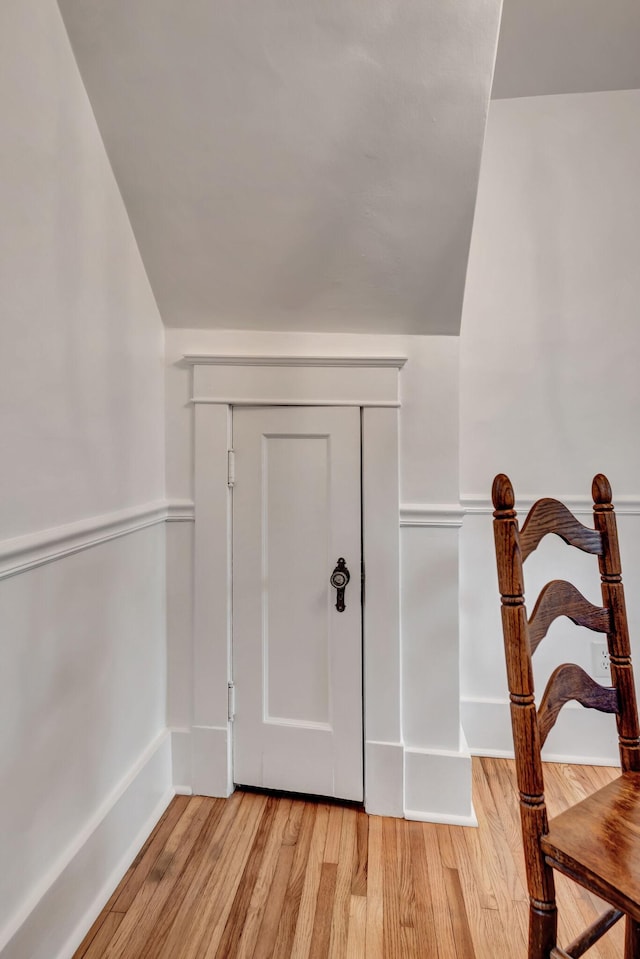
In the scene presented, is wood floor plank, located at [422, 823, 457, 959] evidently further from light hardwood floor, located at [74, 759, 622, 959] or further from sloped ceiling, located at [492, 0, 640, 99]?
sloped ceiling, located at [492, 0, 640, 99]

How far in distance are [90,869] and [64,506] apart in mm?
926

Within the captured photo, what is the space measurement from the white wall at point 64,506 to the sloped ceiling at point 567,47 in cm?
153

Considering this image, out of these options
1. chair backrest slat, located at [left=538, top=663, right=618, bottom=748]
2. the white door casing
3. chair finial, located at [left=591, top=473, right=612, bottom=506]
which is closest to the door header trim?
the white door casing

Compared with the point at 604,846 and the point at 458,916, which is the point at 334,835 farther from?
the point at 604,846

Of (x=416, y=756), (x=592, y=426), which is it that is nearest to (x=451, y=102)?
(x=592, y=426)

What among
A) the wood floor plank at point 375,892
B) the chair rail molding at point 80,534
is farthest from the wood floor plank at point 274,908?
the chair rail molding at point 80,534

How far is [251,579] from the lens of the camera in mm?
1787

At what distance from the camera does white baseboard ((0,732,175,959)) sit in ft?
3.55

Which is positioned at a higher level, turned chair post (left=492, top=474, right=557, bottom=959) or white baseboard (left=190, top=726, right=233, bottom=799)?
turned chair post (left=492, top=474, right=557, bottom=959)

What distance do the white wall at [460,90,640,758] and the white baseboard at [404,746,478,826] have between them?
0.43 metres

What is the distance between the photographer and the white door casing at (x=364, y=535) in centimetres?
171

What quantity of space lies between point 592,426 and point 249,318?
1.40 m

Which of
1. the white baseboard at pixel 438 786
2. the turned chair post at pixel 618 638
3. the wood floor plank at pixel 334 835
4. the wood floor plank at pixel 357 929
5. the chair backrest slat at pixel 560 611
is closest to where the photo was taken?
the chair backrest slat at pixel 560 611

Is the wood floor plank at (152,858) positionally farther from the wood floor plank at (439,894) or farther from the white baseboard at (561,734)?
the white baseboard at (561,734)
